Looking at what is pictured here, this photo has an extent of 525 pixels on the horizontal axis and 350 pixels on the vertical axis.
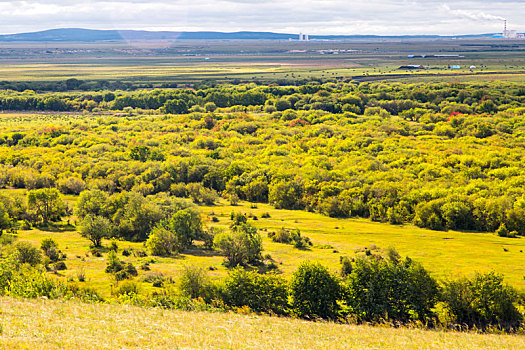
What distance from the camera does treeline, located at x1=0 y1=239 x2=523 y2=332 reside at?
32094mm

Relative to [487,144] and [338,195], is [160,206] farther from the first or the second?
[487,144]

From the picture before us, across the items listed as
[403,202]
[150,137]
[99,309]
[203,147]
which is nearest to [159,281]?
[99,309]

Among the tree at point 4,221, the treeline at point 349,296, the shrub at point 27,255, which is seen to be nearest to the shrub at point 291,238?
the treeline at point 349,296

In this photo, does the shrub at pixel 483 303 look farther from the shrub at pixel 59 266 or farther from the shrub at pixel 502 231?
the shrub at pixel 59 266

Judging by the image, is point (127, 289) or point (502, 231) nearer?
point (127, 289)

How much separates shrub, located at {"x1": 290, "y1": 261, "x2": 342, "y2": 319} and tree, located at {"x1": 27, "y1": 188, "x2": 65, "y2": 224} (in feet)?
119

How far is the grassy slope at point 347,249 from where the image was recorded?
4309cm

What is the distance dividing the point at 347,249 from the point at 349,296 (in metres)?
15.4

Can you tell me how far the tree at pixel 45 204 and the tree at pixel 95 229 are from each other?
9849 millimetres

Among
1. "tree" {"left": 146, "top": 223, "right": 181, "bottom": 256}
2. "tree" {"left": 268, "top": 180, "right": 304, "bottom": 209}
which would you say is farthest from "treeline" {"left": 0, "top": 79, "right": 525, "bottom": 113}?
"tree" {"left": 146, "top": 223, "right": 181, "bottom": 256}

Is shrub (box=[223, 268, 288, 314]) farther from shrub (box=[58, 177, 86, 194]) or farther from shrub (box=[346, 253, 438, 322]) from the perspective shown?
shrub (box=[58, 177, 86, 194])

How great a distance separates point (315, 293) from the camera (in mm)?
33438

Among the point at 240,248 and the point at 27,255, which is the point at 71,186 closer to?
the point at 27,255

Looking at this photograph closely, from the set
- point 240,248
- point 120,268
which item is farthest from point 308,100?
point 120,268
